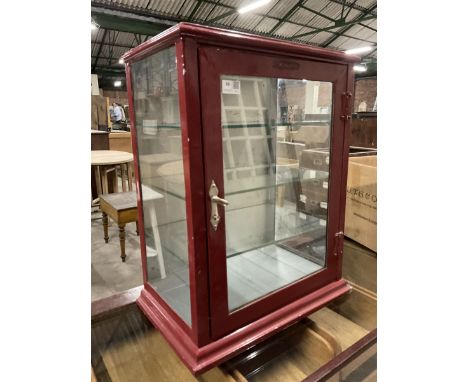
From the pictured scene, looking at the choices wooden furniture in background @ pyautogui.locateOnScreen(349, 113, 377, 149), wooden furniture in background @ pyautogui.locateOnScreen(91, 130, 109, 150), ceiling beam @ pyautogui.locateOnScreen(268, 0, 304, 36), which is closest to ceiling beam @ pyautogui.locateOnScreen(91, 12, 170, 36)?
wooden furniture in background @ pyautogui.locateOnScreen(91, 130, 109, 150)

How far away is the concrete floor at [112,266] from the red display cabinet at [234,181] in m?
0.81

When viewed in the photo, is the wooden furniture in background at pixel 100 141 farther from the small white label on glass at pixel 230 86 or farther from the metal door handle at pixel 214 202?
the metal door handle at pixel 214 202

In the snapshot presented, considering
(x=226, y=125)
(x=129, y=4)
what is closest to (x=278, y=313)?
(x=226, y=125)

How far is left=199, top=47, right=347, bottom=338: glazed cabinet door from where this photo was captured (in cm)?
98

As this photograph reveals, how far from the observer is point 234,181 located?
1.51 meters

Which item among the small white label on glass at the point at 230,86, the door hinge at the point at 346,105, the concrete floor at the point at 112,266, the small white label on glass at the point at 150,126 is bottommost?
the concrete floor at the point at 112,266

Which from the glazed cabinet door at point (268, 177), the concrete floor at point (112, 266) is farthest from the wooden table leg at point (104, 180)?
the glazed cabinet door at point (268, 177)

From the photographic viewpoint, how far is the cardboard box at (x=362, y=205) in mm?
1946

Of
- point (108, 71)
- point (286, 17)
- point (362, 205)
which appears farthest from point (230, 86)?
point (108, 71)

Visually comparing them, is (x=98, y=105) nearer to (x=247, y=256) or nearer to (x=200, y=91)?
(x=247, y=256)

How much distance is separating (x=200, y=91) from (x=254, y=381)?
927 mm

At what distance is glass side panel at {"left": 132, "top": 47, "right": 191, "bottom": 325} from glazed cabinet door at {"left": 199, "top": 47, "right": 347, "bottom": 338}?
16 centimetres

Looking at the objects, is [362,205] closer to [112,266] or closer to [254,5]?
[112,266]

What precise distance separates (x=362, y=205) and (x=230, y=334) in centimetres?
129
